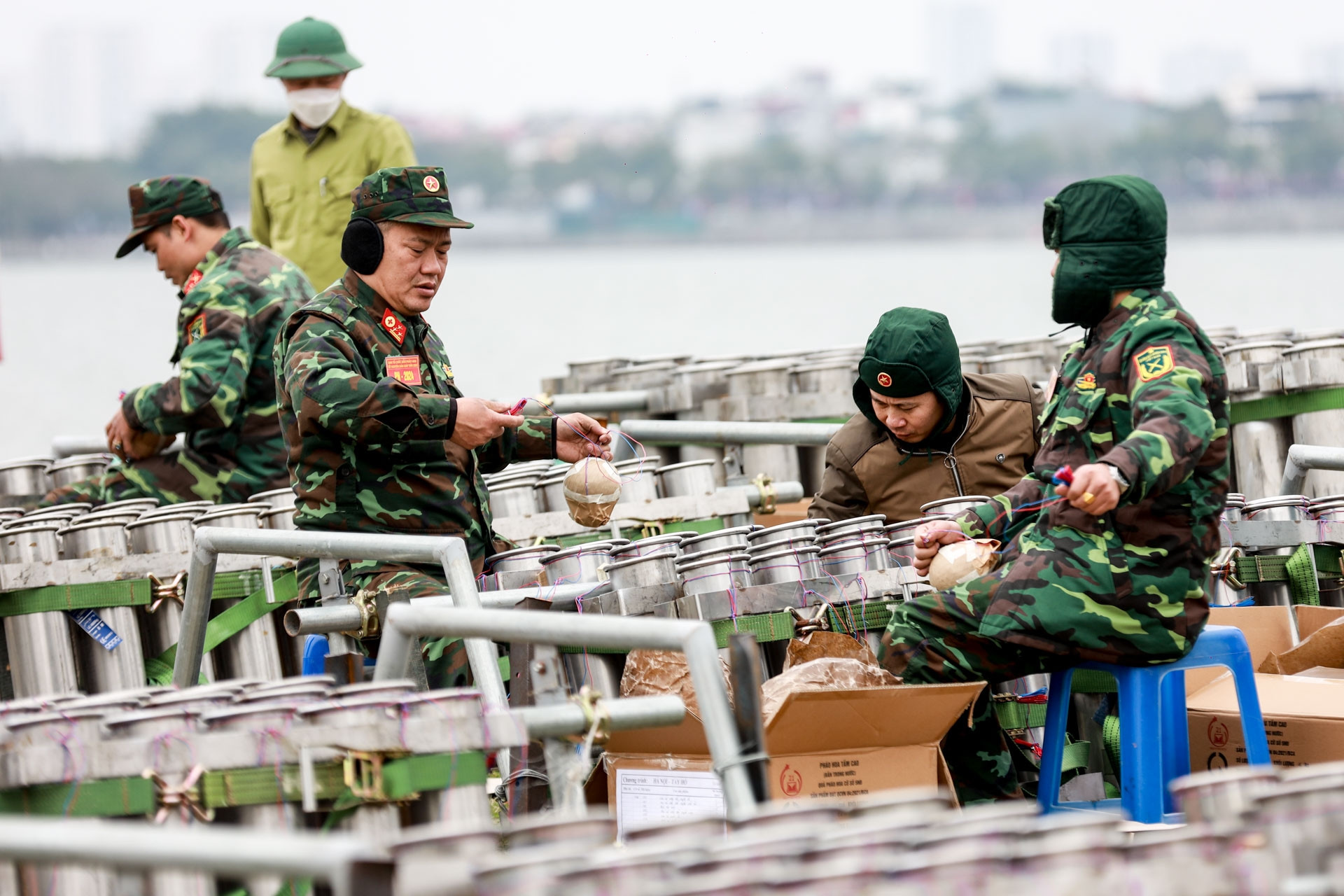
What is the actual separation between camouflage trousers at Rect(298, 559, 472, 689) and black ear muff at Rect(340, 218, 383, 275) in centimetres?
95

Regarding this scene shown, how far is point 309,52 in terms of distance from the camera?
986 cm

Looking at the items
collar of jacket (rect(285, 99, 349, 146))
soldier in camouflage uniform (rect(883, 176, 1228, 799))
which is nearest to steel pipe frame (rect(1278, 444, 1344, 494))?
soldier in camouflage uniform (rect(883, 176, 1228, 799))

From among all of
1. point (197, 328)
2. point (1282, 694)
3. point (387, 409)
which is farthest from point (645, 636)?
point (197, 328)

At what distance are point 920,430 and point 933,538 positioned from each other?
32.7 inches

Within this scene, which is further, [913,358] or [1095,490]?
[913,358]

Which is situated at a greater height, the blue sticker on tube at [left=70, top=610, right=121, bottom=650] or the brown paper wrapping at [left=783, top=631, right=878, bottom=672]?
the blue sticker on tube at [left=70, top=610, right=121, bottom=650]

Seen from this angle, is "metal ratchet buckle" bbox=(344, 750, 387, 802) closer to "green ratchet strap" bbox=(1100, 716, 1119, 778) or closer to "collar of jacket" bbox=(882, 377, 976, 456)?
"green ratchet strap" bbox=(1100, 716, 1119, 778)

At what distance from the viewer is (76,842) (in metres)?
2.99

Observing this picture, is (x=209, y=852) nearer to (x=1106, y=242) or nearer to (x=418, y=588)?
(x=418, y=588)

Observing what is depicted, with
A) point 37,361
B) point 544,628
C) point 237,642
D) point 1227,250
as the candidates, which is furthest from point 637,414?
point 1227,250

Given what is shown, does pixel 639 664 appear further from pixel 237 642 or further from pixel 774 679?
pixel 237 642

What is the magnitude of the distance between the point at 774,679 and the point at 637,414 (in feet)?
14.9

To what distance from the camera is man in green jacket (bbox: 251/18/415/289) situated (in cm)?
985

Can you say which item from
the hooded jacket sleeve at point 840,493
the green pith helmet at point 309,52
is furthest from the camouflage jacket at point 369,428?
the green pith helmet at point 309,52
